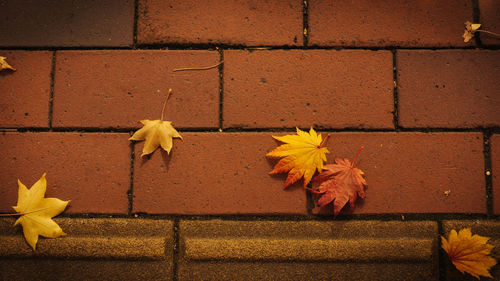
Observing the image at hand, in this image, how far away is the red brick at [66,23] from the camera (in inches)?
51.9

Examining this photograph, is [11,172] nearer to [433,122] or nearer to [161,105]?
[161,105]

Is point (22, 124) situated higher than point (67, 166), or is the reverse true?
point (22, 124)

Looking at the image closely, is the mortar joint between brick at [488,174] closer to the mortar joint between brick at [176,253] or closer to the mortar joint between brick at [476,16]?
the mortar joint between brick at [476,16]

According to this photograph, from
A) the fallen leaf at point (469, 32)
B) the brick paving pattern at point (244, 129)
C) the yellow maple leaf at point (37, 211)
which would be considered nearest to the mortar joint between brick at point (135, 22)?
the brick paving pattern at point (244, 129)

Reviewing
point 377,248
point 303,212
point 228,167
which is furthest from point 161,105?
point 377,248

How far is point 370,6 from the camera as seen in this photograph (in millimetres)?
1327

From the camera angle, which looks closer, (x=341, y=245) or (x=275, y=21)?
(x=341, y=245)

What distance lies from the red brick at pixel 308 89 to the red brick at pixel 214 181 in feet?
0.46

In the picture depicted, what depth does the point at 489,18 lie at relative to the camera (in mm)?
1328

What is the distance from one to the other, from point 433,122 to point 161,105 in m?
1.24

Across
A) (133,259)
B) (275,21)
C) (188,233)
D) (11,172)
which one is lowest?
(133,259)

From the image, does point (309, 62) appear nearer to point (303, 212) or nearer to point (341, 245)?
point (303, 212)

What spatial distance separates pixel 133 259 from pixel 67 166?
51 cm

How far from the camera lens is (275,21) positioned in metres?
1.32
